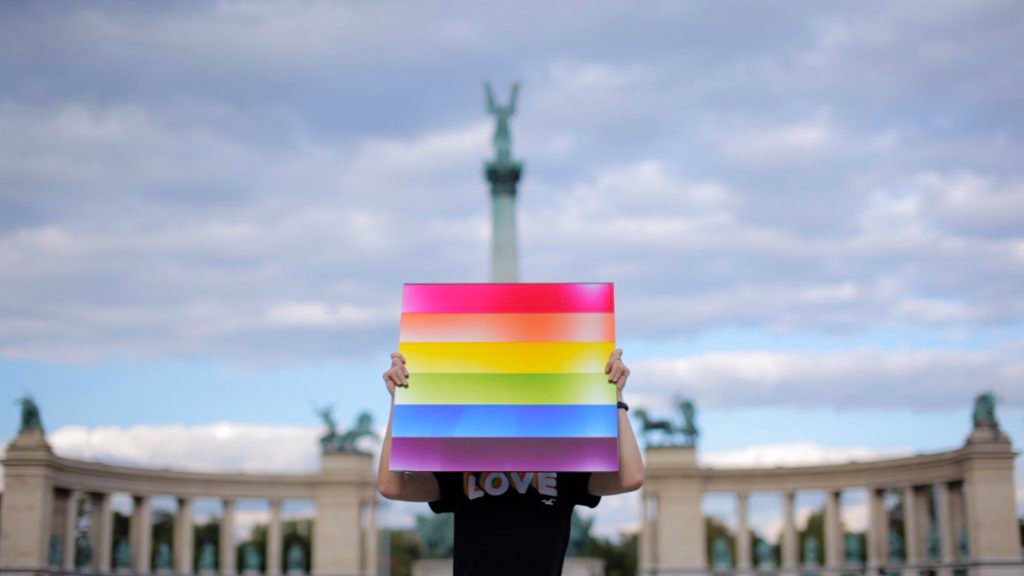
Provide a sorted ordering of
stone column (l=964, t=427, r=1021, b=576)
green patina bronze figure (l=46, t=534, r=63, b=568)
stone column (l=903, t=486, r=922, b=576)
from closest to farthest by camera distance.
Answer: stone column (l=964, t=427, r=1021, b=576)
green patina bronze figure (l=46, t=534, r=63, b=568)
stone column (l=903, t=486, r=922, b=576)

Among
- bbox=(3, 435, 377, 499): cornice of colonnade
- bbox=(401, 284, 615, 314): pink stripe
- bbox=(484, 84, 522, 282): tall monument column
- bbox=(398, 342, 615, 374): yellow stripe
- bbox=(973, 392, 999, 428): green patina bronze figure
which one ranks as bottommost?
bbox=(398, 342, 615, 374): yellow stripe

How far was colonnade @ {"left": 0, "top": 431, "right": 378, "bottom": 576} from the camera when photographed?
7825 centimetres

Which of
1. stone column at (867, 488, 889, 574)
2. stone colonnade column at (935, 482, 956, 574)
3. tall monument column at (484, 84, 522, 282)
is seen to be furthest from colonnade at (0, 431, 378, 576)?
stone colonnade column at (935, 482, 956, 574)

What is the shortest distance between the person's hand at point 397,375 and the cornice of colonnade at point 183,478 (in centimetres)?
7672

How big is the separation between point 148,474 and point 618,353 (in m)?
87.6

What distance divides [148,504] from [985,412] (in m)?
57.0

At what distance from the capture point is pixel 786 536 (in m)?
95.1

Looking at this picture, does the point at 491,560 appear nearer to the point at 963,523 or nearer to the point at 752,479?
the point at 963,523

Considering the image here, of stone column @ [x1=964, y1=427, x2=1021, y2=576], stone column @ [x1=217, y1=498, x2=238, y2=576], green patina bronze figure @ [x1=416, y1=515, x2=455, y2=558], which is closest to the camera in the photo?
stone column @ [x1=964, y1=427, x2=1021, y2=576]

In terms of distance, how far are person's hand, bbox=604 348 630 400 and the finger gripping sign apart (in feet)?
0.13

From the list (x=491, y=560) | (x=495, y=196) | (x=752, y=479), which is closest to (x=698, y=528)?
(x=752, y=479)

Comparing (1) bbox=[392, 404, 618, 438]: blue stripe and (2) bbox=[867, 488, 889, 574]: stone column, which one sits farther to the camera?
(2) bbox=[867, 488, 889, 574]: stone column

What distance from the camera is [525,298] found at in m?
7.72

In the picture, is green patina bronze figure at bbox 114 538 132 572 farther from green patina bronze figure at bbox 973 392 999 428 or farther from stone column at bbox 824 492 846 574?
green patina bronze figure at bbox 973 392 999 428
